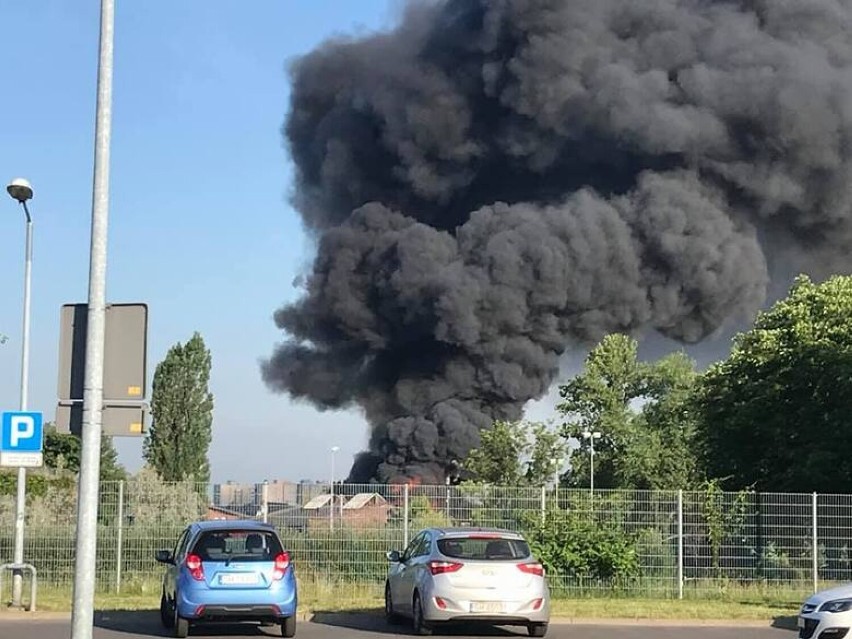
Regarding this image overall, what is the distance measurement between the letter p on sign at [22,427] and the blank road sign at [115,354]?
7946 mm

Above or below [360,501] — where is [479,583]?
below

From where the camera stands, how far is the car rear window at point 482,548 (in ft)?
51.8

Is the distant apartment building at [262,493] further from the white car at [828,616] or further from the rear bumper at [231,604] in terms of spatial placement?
the white car at [828,616]

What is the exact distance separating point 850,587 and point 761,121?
5394 centimetres

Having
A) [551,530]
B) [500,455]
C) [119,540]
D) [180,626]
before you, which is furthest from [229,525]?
[500,455]

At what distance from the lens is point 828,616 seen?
455 inches

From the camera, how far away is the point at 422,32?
71125mm

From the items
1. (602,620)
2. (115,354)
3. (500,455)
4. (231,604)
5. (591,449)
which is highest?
(115,354)

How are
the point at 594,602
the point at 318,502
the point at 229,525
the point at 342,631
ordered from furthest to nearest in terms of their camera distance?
1. the point at 318,502
2. the point at 594,602
3. the point at 342,631
4. the point at 229,525

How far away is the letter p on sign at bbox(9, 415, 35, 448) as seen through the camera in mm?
16281

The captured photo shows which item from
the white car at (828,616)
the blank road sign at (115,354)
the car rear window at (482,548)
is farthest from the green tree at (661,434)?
the blank road sign at (115,354)

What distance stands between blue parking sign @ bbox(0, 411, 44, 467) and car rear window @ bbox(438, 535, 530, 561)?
5349mm

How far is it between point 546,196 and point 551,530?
151ft

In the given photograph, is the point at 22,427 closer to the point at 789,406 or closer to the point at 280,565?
the point at 280,565
